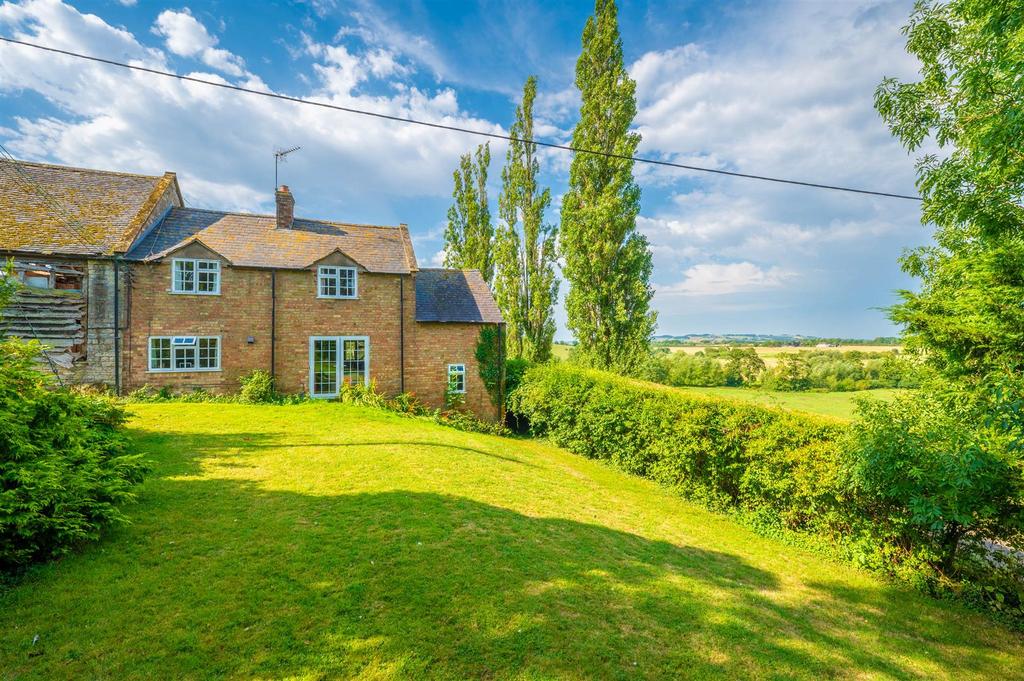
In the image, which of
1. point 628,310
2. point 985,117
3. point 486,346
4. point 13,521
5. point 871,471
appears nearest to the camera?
point 13,521

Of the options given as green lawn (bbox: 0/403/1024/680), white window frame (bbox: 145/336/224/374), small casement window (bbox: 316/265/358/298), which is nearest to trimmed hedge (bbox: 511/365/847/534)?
green lawn (bbox: 0/403/1024/680)

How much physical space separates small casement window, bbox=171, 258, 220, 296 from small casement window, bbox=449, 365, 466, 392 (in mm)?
9992

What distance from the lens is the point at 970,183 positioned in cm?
968

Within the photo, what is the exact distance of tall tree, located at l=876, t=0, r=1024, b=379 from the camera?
807cm

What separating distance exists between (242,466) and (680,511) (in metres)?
9.44

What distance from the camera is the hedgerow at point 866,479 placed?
5.75 metres

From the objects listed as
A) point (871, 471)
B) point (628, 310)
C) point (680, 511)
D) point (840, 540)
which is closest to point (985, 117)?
point (871, 471)

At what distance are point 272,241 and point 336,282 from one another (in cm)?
351

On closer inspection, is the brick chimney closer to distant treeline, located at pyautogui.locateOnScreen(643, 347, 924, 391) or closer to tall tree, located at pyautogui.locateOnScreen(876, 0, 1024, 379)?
tall tree, located at pyautogui.locateOnScreen(876, 0, 1024, 379)

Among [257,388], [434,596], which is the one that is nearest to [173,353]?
[257,388]

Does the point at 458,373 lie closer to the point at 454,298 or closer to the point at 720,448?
the point at 454,298

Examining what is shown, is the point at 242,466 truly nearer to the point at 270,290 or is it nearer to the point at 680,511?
the point at 680,511

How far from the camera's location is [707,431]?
962cm

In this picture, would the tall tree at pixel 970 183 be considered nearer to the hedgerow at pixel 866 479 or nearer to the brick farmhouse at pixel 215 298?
the hedgerow at pixel 866 479
